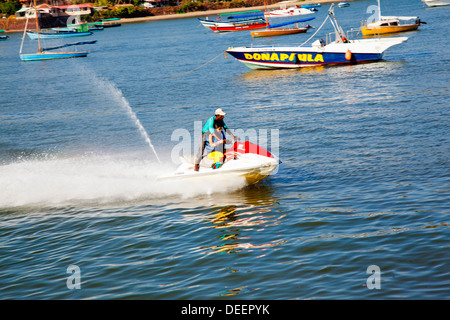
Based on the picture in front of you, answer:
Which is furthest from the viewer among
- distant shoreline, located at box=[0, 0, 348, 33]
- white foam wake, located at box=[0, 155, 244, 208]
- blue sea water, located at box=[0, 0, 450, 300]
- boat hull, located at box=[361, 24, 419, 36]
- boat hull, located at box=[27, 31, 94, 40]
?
distant shoreline, located at box=[0, 0, 348, 33]

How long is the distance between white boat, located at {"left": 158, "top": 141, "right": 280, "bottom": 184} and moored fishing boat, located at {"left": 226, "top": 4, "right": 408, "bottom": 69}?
24325 millimetres

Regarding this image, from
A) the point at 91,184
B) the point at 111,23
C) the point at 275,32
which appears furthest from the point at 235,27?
the point at 91,184

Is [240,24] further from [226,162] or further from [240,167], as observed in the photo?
[240,167]

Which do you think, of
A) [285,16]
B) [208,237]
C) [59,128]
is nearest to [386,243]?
[208,237]

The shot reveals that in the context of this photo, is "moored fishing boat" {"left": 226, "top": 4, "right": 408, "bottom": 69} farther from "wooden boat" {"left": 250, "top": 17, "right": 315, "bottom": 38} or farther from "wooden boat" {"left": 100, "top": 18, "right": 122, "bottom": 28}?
"wooden boat" {"left": 100, "top": 18, "right": 122, "bottom": 28}

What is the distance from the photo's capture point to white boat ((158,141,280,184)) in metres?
15.2

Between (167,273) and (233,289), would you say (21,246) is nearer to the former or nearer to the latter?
(167,273)

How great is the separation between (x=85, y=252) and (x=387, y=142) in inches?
490

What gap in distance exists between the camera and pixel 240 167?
50.0 feet

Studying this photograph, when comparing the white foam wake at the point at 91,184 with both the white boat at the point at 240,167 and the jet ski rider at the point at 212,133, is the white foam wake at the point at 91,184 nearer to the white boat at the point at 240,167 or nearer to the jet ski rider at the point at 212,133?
the white boat at the point at 240,167

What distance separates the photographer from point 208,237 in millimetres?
12992

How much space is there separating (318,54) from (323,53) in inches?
15.0

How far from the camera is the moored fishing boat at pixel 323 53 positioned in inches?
1500
